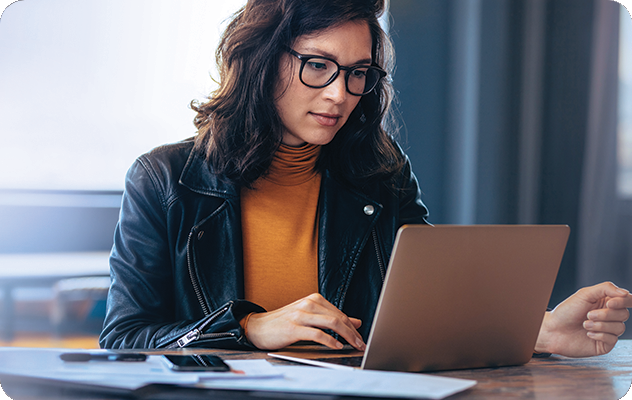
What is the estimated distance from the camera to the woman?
1107 millimetres

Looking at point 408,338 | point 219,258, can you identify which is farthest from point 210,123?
point 408,338

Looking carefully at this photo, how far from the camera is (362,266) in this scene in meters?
1.30

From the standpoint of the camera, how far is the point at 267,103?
1.24 metres

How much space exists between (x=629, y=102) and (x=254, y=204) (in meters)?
2.43

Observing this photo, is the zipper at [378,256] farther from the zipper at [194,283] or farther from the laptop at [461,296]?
the laptop at [461,296]

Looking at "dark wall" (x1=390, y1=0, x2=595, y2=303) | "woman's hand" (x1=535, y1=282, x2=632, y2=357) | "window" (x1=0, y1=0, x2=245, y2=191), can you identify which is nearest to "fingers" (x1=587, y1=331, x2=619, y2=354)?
"woman's hand" (x1=535, y1=282, x2=632, y2=357)

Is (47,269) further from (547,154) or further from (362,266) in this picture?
(547,154)

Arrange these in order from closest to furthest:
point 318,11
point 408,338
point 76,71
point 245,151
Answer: point 408,338
point 318,11
point 245,151
point 76,71

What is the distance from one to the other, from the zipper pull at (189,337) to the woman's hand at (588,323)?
1.89 feet

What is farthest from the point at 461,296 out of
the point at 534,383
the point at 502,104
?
the point at 502,104

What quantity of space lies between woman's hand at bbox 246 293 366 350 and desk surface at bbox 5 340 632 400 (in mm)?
35

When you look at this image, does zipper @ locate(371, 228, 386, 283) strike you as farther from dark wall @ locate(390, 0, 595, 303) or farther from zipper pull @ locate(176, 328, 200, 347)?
dark wall @ locate(390, 0, 595, 303)

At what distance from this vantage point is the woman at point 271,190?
3.63 feet

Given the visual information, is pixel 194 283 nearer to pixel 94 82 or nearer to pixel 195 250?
pixel 195 250
